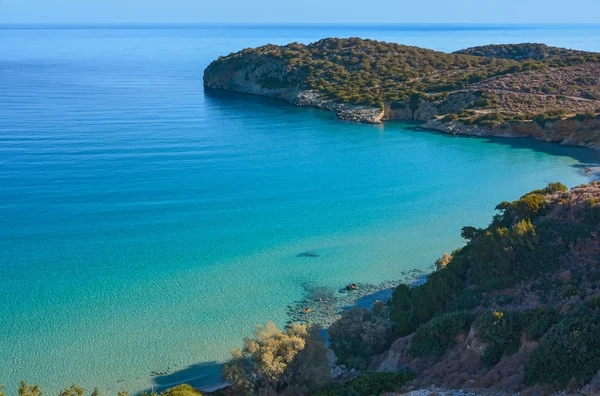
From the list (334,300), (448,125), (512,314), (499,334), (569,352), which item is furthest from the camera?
(448,125)

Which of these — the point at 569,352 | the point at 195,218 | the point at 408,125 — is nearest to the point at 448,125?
the point at 408,125

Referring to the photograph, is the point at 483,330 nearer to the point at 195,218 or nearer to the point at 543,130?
the point at 195,218

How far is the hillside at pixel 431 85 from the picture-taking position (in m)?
58.8

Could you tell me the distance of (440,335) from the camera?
15.1 meters

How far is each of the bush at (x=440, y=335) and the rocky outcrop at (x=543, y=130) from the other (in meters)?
43.4

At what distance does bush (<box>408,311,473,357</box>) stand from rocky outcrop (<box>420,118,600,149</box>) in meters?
43.4

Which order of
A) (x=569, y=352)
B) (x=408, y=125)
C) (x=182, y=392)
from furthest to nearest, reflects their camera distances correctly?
(x=408, y=125), (x=182, y=392), (x=569, y=352)

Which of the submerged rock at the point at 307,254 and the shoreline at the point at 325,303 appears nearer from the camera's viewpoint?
the shoreline at the point at 325,303

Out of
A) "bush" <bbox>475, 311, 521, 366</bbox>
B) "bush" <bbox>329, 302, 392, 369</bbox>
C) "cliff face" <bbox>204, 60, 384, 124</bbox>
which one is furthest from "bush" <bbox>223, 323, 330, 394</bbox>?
"cliff face" <bbox>204, 60, 384, 124</bbox>

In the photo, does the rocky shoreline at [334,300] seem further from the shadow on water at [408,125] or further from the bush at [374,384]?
the shadow on water at [408,125]

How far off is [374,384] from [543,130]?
163ft

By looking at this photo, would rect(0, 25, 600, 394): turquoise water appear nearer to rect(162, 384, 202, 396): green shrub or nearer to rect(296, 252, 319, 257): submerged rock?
Answer: rect(296, 252, 319, 257): submerged rock

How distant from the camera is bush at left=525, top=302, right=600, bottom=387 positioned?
11.1 m

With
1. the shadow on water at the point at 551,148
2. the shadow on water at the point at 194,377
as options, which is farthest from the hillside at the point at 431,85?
the shadow on water at the point at 194,377
